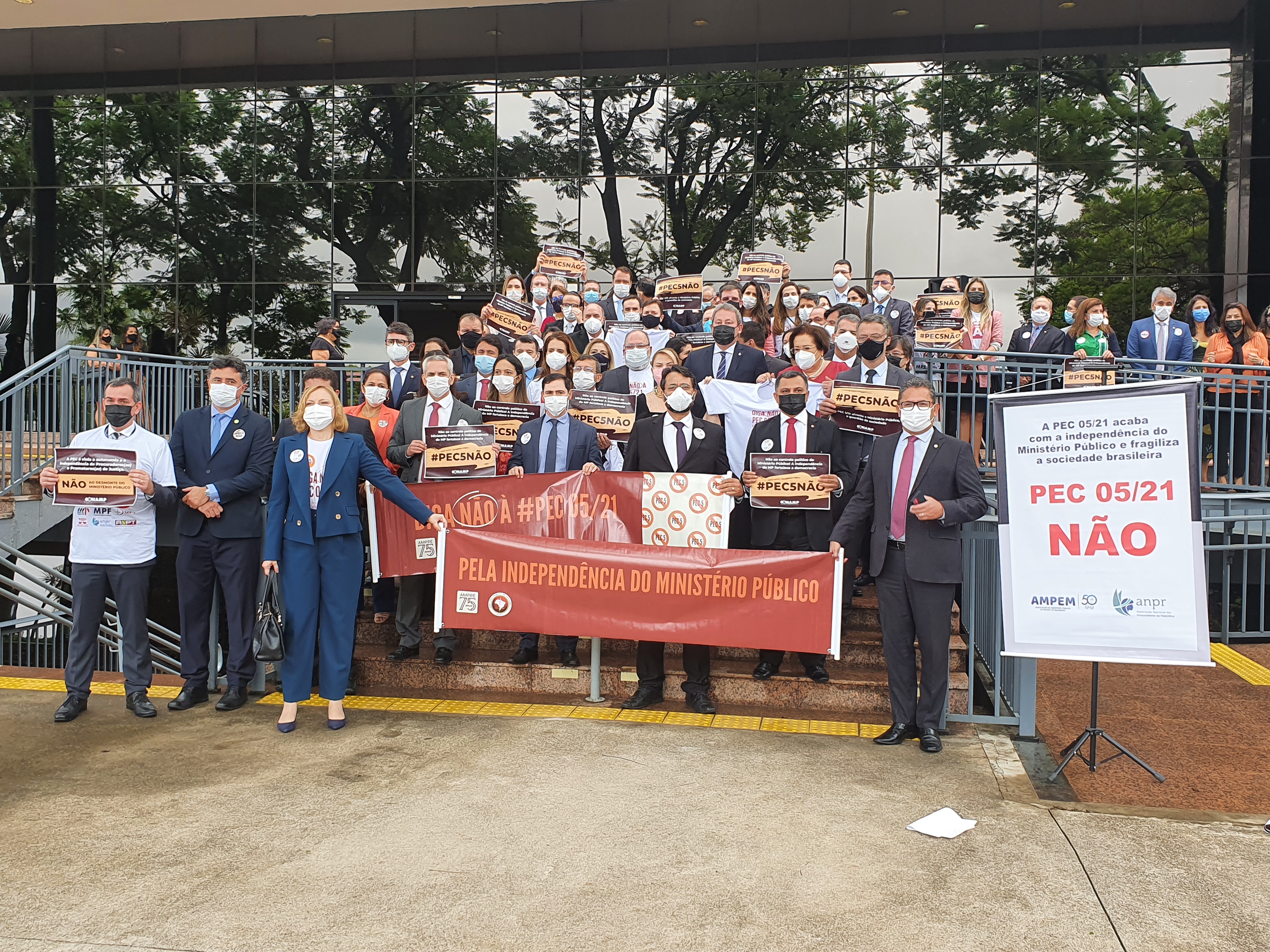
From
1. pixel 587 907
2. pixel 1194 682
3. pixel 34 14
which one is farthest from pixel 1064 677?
pixel 34 14

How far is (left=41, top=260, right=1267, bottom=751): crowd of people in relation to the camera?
6.71 m

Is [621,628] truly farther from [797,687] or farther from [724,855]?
[724,855]

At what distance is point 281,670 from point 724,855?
3.48m

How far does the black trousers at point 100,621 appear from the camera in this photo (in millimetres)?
7297

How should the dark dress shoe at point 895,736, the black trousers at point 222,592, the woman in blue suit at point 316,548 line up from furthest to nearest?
the black trousers at point 222,592 < the woman in blue suit at point 316,548 < the dark dress shoe at point 895,736

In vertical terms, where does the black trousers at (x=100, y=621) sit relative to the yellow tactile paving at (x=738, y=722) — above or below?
above

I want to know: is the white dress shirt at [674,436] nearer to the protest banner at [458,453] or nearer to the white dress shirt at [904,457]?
the protest banner at [458,453]

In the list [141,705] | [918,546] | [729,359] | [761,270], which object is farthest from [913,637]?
[761,270]

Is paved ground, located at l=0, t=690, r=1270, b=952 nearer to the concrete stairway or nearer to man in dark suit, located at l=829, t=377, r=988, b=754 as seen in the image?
man in dark suit, located at l=829, t=377, r=988, b=754

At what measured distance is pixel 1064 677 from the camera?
360 inches

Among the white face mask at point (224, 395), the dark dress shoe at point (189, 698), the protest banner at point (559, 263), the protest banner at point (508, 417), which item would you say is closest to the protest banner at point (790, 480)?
the protest banner at point (508, 417)

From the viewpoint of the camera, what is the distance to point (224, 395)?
749cm

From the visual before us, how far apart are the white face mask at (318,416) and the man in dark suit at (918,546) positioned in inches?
137

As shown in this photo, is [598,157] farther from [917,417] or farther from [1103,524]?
[1103,524]
